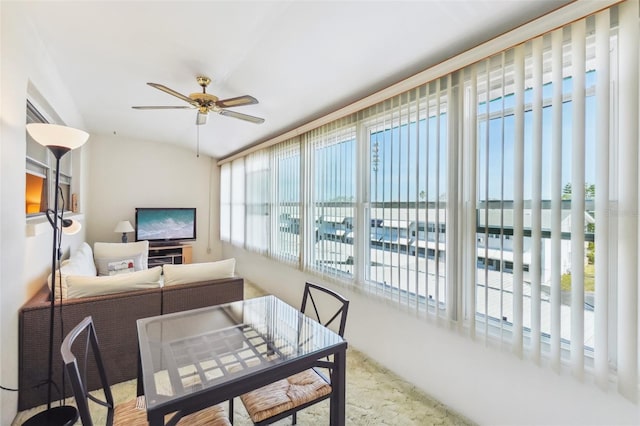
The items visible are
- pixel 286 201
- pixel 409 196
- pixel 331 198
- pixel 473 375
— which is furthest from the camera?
pixel 286 201

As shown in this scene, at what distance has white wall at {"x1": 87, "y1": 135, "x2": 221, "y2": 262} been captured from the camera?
5.25 meters

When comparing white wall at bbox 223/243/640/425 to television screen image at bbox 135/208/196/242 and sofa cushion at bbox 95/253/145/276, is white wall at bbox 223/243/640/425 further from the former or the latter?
television screen image at bbox 135/208/196/242

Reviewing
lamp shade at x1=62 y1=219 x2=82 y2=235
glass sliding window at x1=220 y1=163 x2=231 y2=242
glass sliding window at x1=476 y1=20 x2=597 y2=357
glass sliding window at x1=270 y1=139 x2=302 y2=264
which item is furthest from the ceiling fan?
glass sliding window at x1=220 y1=163 x2=231 y2=242

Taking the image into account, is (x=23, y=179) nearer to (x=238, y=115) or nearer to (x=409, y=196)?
(x=238, y=115)

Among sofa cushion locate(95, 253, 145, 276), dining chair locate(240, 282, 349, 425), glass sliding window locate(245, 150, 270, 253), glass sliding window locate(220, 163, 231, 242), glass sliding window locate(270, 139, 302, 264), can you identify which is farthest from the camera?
glass sliding window locate(220, 163, 231, 242)

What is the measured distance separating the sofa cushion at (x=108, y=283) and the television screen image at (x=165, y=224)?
358 cm

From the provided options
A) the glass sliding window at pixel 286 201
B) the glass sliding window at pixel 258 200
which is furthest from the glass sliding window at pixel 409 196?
the glass sliding window at pixel 258 200

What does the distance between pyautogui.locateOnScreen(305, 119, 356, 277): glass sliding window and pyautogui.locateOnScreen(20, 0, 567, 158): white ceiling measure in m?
0.33

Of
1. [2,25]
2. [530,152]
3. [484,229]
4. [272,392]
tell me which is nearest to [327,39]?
[530,152]

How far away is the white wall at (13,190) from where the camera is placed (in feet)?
5.25

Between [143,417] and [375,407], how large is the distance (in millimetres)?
1388

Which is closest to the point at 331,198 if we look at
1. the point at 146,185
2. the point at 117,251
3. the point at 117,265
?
the point at 117,265

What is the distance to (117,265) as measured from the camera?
12.5 ft

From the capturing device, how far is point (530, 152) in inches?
58.7
